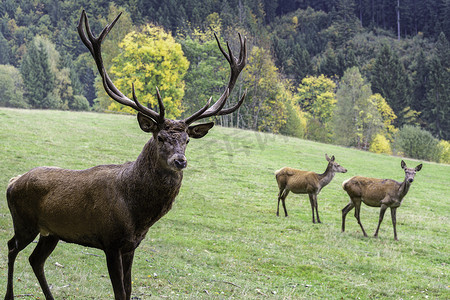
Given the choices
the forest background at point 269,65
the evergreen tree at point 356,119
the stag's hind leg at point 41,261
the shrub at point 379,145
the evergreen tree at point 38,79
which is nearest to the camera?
the stag's hind leg at point 41,261

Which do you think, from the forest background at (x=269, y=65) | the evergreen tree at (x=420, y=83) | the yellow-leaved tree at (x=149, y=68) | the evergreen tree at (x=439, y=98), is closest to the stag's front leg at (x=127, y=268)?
the forest background at (x=269, y=65)

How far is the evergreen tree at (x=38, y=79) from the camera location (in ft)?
227

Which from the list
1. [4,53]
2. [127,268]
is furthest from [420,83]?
[127,268]

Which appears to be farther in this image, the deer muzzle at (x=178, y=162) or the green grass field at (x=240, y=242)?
the green grass field at (x=240, y=242)

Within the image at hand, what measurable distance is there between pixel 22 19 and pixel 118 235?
344ft

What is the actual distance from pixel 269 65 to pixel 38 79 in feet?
124

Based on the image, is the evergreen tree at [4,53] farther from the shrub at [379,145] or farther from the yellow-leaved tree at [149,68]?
the shrub at [379,145]

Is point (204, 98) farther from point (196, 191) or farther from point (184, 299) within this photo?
point (184, 299)

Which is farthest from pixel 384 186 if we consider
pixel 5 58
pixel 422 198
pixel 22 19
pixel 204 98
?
pixel 22 19

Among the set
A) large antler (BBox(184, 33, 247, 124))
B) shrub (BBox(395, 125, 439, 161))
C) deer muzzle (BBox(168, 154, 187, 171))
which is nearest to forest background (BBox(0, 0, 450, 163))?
shrub (BBox(395, 125, 439, 161))

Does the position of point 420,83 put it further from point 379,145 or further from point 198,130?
point 198,130

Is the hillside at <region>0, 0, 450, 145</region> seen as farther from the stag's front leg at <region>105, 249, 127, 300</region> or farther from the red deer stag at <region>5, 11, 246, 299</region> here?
the stag's front leg at <region>105, 249, 127, 300</region>

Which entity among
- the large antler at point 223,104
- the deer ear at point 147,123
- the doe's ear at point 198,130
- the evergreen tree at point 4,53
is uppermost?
the evergreen tree at point 4,53

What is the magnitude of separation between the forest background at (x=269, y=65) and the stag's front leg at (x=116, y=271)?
101 ft
